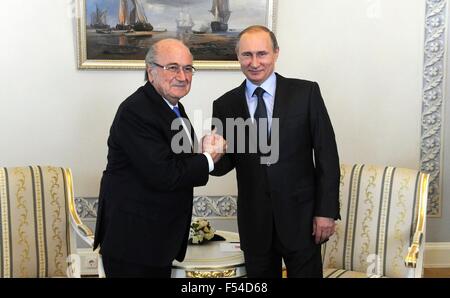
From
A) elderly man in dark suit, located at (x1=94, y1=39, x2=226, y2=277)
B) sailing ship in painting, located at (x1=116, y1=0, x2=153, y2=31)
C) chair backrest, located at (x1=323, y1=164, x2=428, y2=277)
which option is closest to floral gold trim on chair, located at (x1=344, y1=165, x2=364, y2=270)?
chair backrest, located at (x1=323, y1=164, x2=428, y2=277)

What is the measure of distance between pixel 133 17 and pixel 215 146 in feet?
5.32

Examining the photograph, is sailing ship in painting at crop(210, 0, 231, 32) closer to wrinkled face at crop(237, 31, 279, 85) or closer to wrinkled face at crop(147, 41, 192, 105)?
wrinkled face at crop(237, 31, 279, 85)

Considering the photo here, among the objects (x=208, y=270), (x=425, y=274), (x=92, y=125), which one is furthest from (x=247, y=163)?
Answer: (x=425, y=274)

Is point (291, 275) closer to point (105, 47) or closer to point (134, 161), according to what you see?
point (134, 161)

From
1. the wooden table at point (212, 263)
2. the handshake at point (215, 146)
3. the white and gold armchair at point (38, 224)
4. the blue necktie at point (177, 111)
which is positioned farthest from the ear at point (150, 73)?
the white and gold armchair at point (38, 224)

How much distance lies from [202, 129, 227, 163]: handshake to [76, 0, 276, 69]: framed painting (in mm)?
1495

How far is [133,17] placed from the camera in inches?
134

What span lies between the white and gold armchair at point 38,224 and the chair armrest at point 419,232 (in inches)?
48.0

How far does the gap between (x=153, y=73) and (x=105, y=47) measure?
62.8 inches

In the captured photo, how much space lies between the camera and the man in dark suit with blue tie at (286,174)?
2.08 m

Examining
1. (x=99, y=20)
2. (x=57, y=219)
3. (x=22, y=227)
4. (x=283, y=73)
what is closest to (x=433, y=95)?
(x=283, y=73)

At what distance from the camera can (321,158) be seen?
6.83 feet

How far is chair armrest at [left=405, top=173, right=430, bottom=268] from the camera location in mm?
2239
